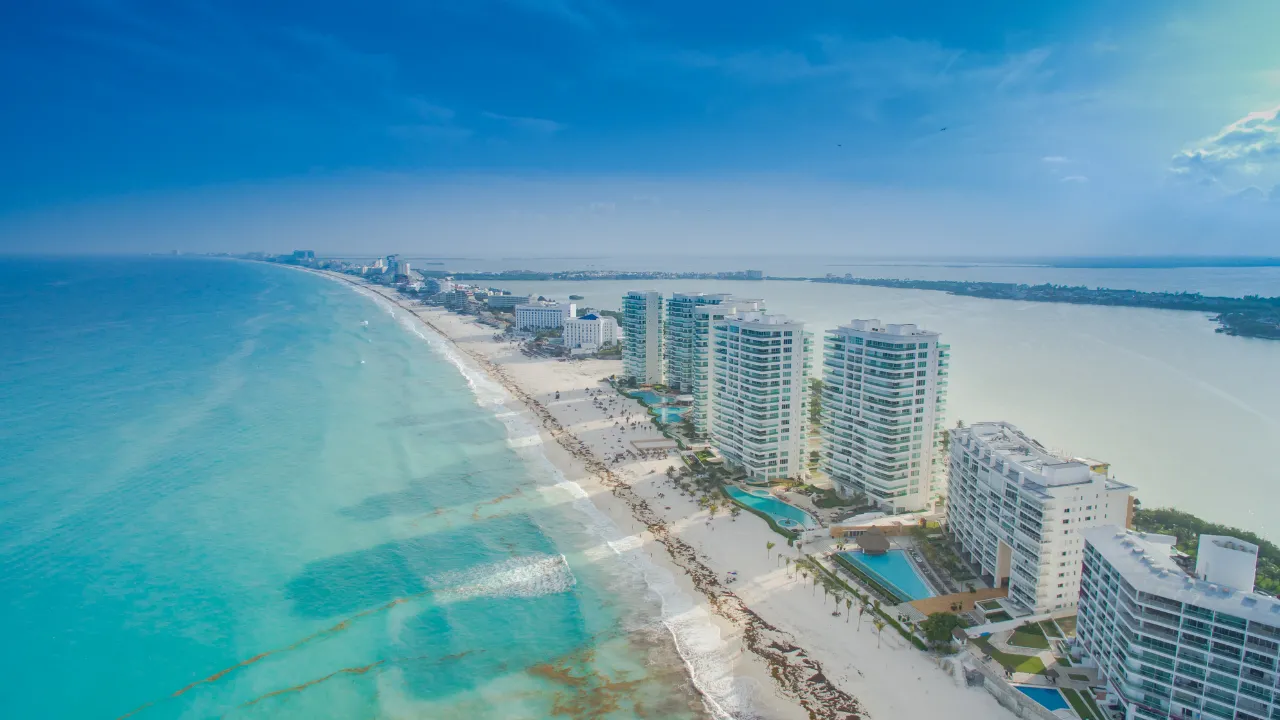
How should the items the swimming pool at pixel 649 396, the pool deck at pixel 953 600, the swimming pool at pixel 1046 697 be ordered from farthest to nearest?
the swimming pool at pixel 649 396
the pool deck at pixel 953 600
the swimming pool at pixel 1046 697

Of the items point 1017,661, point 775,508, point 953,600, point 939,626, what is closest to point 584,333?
point 775,508


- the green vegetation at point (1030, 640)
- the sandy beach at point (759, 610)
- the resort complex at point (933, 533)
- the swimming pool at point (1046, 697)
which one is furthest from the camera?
the green vegetation at point (1030, 640)

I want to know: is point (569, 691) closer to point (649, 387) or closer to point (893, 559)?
point (893, 559)

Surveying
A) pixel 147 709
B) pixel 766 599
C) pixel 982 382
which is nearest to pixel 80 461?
pixel 147 709

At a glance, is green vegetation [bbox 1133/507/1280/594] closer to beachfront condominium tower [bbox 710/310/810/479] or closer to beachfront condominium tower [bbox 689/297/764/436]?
beachfront condominium tower [bbox 710/310/810/479]

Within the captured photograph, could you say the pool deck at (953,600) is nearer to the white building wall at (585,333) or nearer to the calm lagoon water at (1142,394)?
the calm lagoon water at (1142,394)

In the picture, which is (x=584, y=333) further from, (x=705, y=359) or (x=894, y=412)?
(x=894, y=412)

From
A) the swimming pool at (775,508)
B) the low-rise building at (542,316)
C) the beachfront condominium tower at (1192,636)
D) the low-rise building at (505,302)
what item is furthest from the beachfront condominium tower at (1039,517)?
the low-rise building at (505,302)
